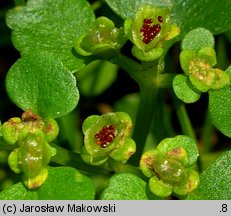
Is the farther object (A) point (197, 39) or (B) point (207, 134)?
(B) point (207, 134)

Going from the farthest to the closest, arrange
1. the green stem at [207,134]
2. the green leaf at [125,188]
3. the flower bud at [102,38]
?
the green stem at [207,134] → the flower bud at [102,38] → the green leaf at [125,188]

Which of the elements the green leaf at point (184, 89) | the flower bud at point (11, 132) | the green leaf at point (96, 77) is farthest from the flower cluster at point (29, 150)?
the green leaf at point (96, 77)

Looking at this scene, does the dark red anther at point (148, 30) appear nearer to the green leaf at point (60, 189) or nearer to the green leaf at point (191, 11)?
the green leaf at point (191, 11)

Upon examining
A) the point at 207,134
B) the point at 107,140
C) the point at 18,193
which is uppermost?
the point at 107,140

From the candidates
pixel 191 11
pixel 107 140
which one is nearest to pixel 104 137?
pixel 107 140

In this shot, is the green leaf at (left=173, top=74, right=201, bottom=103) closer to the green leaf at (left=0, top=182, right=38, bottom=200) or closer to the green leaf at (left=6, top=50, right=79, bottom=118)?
the green leaf at (left=6, top=50, right=79, bottom=118)

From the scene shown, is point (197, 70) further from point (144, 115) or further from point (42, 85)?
point (42, 85)
